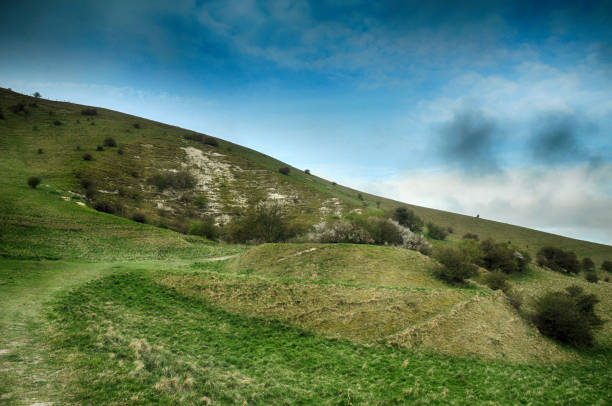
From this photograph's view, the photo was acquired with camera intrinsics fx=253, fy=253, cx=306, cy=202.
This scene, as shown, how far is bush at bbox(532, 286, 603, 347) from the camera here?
14.1 meters

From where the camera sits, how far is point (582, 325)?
14086 mm

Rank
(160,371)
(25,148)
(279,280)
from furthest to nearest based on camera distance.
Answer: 1. (25,148)
2. (279,280)
3. (160,371)

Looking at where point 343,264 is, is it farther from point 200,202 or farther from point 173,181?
point 173,181

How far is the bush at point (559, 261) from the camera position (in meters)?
35.9

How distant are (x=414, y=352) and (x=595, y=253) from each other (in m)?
84.4

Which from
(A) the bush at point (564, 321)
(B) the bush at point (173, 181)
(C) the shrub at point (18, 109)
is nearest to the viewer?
(A) the bush at point (564, 321)

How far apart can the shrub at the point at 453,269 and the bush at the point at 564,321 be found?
4291 millimetres

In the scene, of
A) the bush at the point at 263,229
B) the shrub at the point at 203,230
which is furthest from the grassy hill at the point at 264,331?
the shrub at the point at 203,230

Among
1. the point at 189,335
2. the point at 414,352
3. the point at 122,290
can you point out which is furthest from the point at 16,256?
the point at 414,352

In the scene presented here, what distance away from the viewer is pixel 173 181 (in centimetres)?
6175

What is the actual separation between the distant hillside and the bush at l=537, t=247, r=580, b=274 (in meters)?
22.7

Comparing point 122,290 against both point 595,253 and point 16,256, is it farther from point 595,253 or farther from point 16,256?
point 595,253

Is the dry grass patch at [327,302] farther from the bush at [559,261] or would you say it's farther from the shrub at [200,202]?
the shrub at [200,202]

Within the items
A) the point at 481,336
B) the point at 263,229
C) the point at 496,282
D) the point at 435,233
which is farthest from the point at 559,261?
the point at 263,229
